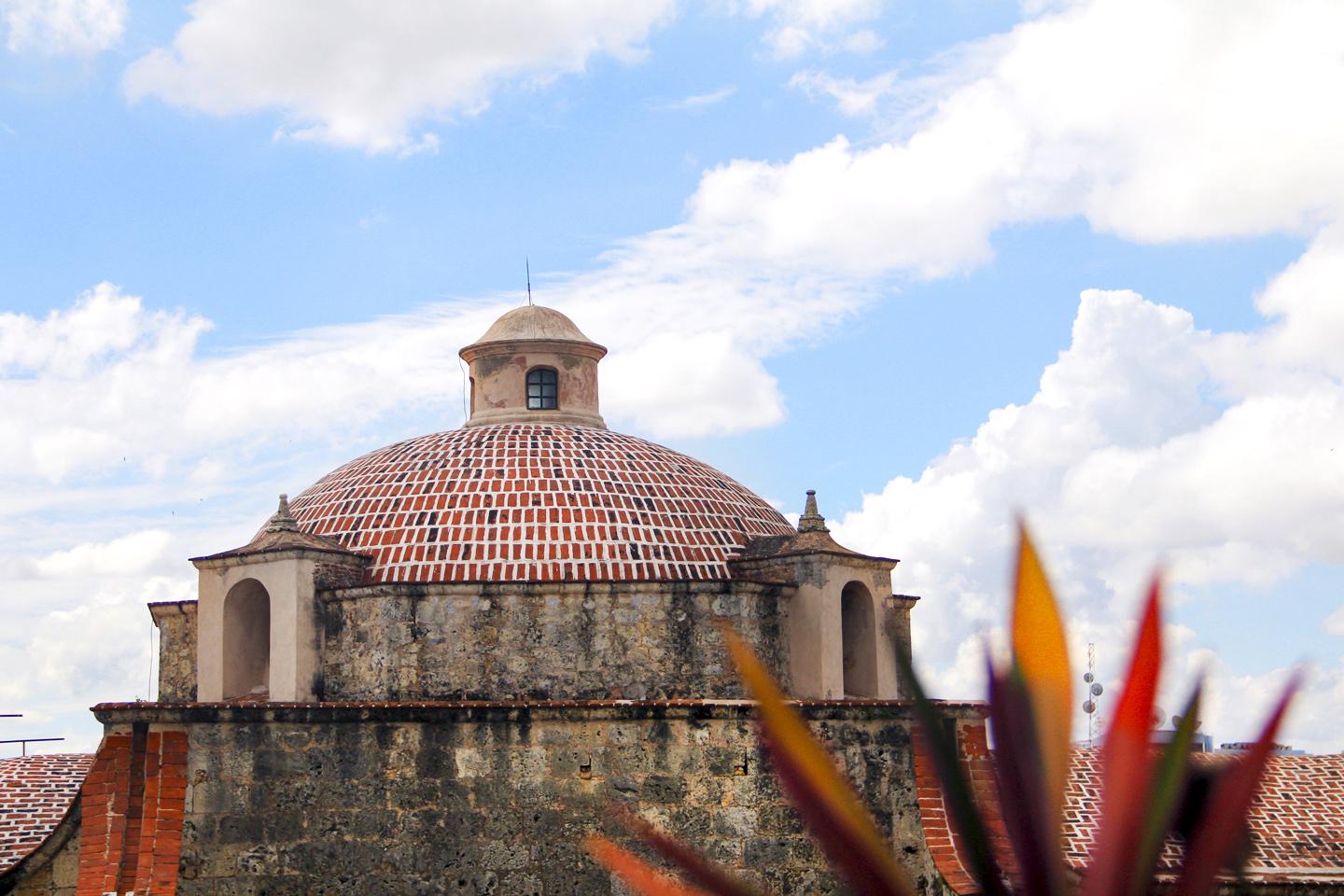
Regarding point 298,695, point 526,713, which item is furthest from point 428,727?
point 298,695

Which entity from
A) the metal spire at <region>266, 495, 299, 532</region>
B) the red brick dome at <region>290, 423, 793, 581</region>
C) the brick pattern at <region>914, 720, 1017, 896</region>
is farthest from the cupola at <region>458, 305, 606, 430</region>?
the brick pattern at <region>914, 720, 1017, 896</region>

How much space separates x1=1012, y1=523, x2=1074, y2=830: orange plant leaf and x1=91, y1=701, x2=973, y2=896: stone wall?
13.7m

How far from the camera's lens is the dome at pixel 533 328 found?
21.7 meters

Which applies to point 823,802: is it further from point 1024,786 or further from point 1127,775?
point 1127,775

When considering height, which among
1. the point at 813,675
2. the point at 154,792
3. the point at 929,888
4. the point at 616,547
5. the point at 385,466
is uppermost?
the point at 385,466

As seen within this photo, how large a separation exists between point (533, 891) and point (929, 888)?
3.61m

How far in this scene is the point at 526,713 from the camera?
16.1 meters

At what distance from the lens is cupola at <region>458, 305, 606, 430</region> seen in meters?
21.6

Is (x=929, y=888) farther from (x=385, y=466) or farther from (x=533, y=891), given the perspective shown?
(x=385, y=466)

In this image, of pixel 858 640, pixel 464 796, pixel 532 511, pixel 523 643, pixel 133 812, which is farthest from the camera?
pixel 858 640

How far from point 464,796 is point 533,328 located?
745cm

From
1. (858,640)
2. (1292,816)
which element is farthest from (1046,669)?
(1292,816)

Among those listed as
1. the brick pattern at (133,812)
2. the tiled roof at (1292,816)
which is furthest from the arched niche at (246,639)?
the tiled roof at (1292,816)

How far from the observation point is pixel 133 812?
643 inches
